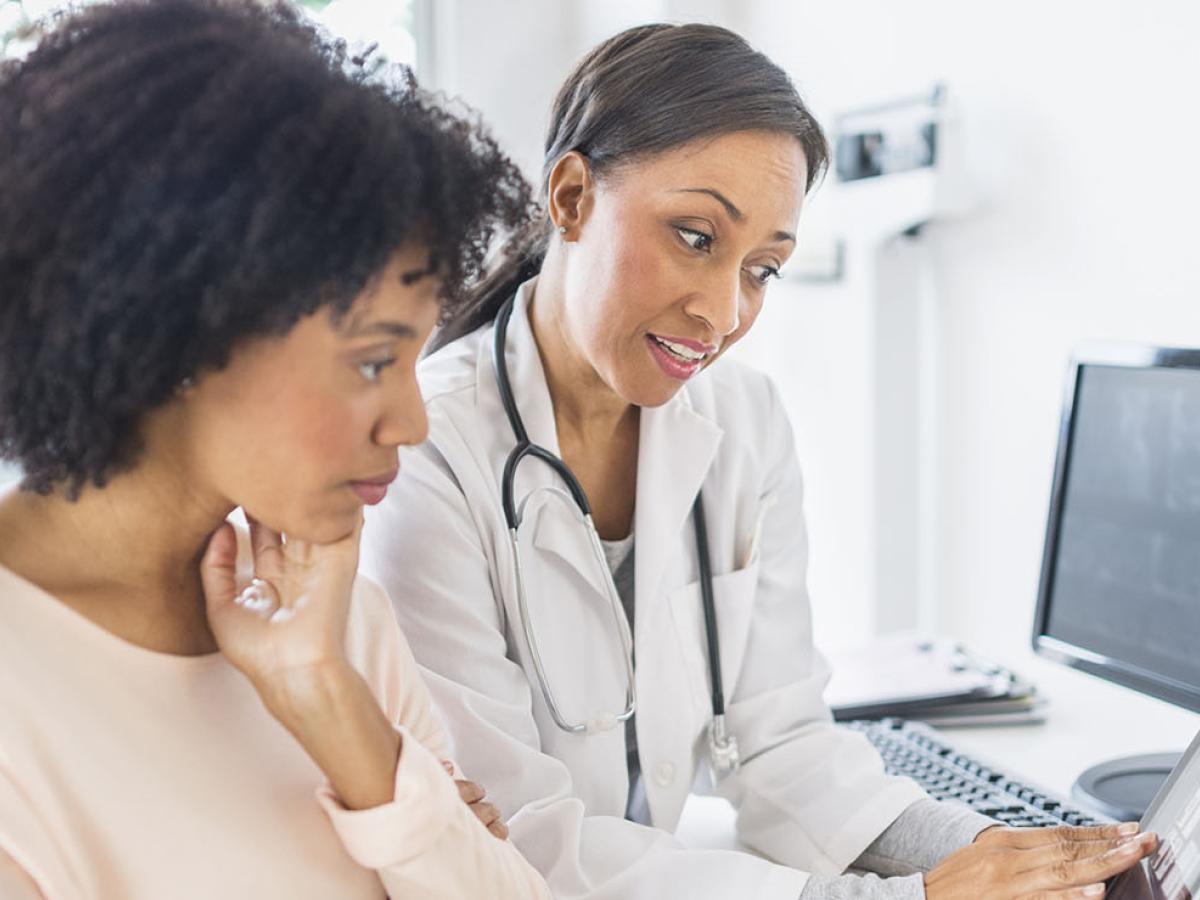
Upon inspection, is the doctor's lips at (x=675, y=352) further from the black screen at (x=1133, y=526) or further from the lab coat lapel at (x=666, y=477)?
the black screen at (x=1133, y=526)

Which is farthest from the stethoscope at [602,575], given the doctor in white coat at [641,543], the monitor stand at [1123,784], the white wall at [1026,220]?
the white wall at [1026,220]

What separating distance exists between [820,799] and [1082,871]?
1.05 feet

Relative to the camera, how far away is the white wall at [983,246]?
1771 millimetres

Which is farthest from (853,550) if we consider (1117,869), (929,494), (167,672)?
(167,672)

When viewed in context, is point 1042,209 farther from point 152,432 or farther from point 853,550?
point 152,432

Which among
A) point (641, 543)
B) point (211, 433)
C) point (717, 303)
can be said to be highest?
point (717, 303)

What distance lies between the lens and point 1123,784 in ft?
4.59

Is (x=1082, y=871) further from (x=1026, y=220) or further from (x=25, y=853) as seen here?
(x=1026, y=220)

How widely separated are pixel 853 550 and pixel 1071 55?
2.90 feet

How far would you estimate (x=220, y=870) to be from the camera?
834 millimetres

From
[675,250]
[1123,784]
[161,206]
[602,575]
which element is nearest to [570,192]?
[675,250]

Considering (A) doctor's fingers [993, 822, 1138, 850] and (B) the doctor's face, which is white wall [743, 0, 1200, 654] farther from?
(A) doctor's fingers [993, 822, 1138, 850]

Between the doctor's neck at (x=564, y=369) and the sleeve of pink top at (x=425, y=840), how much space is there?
1.36ft

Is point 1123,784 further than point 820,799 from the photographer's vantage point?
Yes
